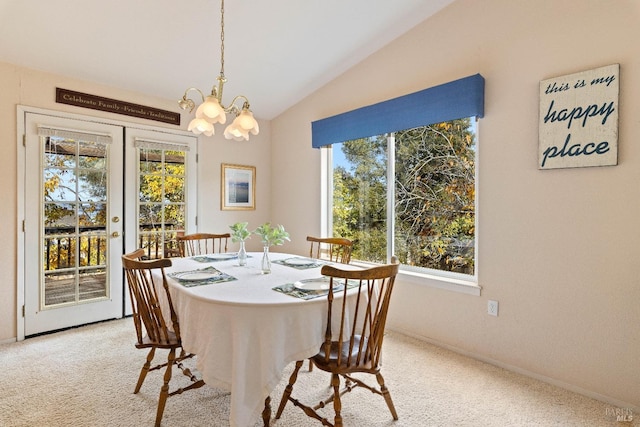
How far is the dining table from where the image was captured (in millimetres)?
1499

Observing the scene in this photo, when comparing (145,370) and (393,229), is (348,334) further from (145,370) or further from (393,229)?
(393,229)

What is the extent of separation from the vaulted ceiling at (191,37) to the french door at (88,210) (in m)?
0.54

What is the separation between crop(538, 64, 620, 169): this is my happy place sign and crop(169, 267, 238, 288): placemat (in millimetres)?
2198

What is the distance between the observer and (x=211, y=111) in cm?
198

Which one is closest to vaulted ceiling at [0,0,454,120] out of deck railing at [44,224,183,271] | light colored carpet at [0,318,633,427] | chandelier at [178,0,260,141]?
chandelier at [178,0,260,141]

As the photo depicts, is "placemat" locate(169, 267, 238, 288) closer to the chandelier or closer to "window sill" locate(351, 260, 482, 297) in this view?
the chandelier

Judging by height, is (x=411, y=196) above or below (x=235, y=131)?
below

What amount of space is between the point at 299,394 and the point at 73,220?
2.60 m

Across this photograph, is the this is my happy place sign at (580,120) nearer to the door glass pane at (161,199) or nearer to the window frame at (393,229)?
the window frame at (393,229)

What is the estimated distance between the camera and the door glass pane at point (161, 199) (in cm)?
357

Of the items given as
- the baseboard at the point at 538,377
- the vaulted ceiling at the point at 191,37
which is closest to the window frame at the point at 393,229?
the baseboard at the point at 538,377

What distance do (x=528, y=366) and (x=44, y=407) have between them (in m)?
3.06

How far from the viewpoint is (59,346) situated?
282cm

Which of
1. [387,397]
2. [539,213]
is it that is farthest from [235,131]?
[539,213]
